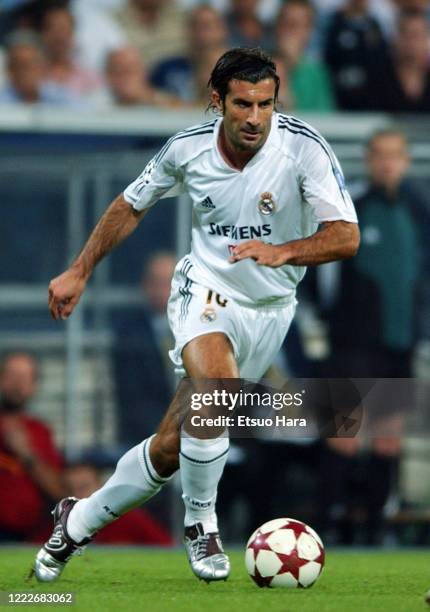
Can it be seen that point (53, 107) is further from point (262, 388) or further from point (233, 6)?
Answer: point (262, 388)

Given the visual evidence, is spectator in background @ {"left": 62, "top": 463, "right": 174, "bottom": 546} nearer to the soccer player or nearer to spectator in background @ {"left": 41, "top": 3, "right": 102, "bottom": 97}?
spectator in background @ {"left": 41, "top": 3, "right": 102, "bottom": 97}

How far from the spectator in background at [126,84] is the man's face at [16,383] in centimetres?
218

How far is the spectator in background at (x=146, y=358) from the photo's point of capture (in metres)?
9.96

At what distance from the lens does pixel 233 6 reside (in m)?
11.2

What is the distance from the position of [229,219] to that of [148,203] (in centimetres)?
43

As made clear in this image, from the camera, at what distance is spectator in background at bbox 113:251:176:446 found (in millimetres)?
9961

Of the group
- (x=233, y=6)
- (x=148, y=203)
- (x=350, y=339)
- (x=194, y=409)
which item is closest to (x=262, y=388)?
(x=194, y=409)

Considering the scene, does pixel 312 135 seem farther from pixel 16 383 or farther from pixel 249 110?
pixel 16 383

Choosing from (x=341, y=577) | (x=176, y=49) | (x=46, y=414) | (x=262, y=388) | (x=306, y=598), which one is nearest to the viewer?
(x=306, y=598)

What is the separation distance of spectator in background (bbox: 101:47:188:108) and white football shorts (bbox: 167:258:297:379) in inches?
181

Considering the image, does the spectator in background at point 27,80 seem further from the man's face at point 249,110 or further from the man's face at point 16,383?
the man's face at point 249,110

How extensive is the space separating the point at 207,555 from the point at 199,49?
5830 millimetres

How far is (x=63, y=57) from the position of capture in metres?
10.7

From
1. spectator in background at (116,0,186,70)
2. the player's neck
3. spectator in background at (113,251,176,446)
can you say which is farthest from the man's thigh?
spectator in background at (116,0,186,70)
